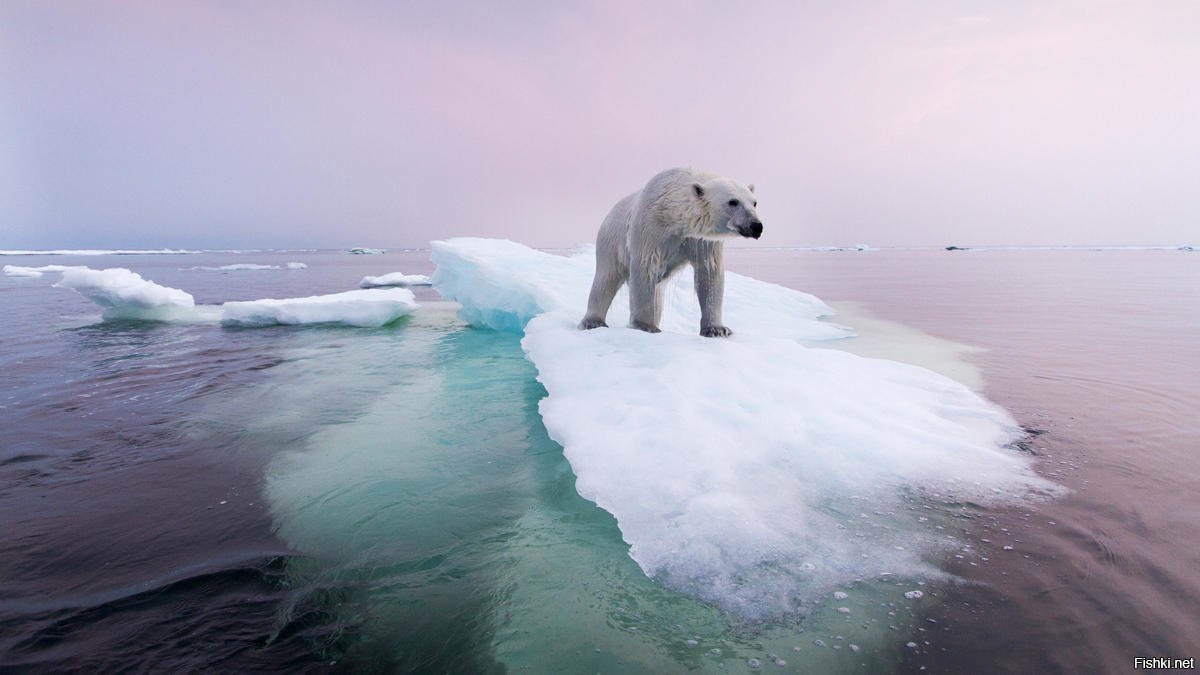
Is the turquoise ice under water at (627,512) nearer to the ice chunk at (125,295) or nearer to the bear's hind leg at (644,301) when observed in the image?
the bear's hind leg at (644,301)

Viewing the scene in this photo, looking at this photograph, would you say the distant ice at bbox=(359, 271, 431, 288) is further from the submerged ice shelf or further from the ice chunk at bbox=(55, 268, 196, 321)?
the submerged ice shelf

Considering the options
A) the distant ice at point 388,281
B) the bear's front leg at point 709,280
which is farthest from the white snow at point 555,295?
the distant ice at point 388,281

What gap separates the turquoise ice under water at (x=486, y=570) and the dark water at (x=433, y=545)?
0.01 m

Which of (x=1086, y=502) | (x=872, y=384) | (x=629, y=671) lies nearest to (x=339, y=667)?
(x=629, y=671)

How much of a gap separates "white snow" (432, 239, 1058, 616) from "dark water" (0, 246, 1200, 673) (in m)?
0.16

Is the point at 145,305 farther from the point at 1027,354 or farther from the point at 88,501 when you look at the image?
the point at 1027,354

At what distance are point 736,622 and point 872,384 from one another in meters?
2.27

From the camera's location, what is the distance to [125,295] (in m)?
8.97

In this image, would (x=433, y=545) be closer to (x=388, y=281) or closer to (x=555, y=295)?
(x=555, y=295)

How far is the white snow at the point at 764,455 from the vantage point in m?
1.73

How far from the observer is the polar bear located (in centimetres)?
384

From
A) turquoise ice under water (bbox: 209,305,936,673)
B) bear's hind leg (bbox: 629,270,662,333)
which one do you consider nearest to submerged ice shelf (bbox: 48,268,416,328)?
turquoise ice under water (bbox: 209,305,936,673)

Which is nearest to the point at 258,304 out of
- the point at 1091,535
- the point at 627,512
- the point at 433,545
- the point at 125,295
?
the point at 125,295

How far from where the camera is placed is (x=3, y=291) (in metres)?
14.9
